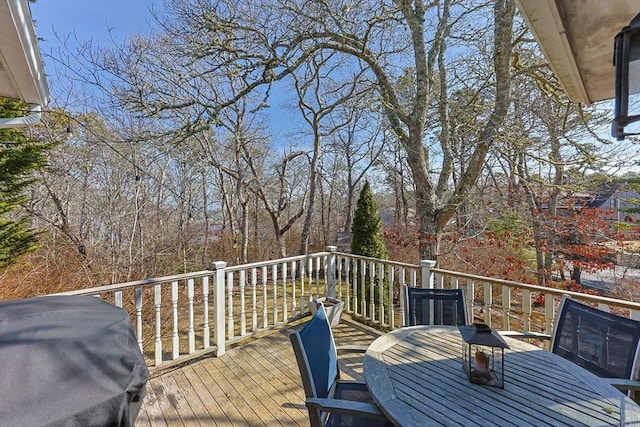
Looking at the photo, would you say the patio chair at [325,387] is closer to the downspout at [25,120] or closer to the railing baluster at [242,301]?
the railing baluster at [242,301]

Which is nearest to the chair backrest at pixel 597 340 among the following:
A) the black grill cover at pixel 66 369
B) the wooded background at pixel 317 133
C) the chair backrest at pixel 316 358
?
the chair backrest at pixel 316 358

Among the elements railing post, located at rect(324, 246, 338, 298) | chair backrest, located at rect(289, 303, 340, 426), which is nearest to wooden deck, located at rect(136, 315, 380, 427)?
chair backrest, located at rect(289, 303, 340, 426)

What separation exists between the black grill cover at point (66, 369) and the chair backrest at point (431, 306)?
190 cm

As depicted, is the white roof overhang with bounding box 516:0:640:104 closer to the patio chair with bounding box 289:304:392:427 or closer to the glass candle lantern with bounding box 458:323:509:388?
the glass candle lantern with bounding box 458:323:509:388

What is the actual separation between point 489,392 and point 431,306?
1108 millimetres

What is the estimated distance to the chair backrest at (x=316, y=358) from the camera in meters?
1.41

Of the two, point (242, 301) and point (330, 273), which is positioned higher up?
point (330, 273)

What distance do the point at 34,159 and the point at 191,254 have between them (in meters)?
4.57

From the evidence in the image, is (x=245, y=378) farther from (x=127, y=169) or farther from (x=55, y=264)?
(x=127, y=169)

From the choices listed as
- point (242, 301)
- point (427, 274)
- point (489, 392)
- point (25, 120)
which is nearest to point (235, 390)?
point (242, 301)

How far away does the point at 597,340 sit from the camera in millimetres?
1764

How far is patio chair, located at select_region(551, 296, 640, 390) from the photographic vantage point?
5.24 feet

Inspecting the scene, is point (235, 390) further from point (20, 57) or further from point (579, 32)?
point (579, 32)

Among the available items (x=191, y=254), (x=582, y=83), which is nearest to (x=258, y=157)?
(x=191, y=254)
